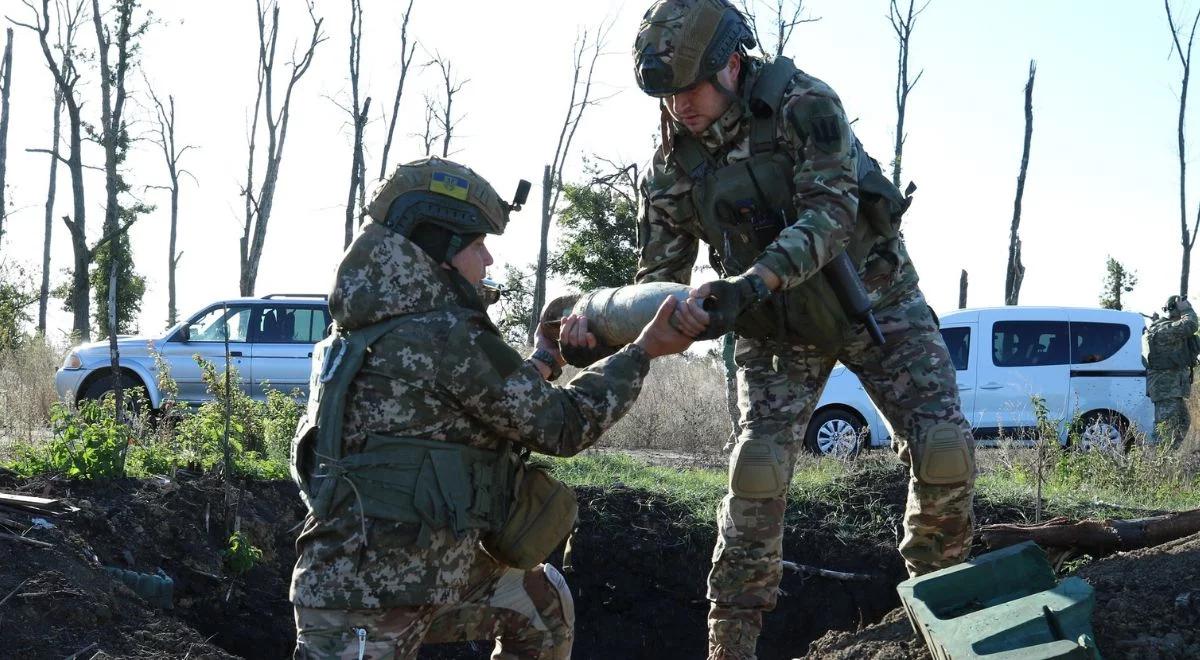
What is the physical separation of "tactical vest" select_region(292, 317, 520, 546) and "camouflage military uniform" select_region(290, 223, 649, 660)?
0.03m

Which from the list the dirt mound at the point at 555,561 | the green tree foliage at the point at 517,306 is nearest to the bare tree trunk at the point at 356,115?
the green tree foliage at the point at 517,306

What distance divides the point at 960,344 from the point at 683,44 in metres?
8.95

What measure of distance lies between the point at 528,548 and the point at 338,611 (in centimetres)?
53

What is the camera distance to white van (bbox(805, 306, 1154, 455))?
12125 mm

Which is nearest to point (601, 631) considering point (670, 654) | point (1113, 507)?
point (670, 654)

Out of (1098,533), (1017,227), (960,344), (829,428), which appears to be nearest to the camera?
(1098,533)

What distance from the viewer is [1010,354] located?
12273mm

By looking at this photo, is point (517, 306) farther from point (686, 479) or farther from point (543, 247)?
point (686, 479)

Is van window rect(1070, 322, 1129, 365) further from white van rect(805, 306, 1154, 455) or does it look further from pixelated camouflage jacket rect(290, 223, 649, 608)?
pixelated camouflage jacket rect(290, 223, 649, 608)

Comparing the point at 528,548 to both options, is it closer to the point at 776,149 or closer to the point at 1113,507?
the point at 776,149

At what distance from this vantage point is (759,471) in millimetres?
4242

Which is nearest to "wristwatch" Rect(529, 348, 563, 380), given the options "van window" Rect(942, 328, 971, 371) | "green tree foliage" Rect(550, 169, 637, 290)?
"van window" Rect(942, 328, 971, 371)

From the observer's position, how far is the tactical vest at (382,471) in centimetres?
312

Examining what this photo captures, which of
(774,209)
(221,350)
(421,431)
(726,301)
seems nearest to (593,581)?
(774,209)
